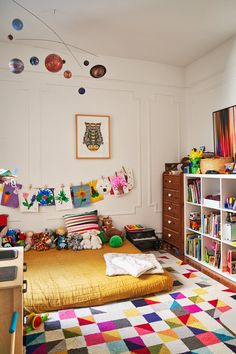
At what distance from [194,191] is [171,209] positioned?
58 cm

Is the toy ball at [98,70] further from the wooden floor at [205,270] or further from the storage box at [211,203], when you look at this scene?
the wooden floor at [205,270]

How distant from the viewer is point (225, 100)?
378cm

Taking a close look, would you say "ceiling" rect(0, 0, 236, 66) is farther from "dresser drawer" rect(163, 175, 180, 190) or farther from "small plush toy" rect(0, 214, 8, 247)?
"small plush toy" rect(0, 214, 8, 247)

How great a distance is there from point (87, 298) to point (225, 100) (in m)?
2.99

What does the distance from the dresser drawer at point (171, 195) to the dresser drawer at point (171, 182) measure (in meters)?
0.06

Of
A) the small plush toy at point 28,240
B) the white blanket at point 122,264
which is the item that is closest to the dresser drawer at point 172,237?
the white blanket at point 122,264

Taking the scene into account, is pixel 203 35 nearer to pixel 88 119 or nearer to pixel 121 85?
pixel 121 85

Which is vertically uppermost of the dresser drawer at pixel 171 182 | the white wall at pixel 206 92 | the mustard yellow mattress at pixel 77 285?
the white wall at pixel 206 92

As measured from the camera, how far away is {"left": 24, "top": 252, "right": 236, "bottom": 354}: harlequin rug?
1.96 meters

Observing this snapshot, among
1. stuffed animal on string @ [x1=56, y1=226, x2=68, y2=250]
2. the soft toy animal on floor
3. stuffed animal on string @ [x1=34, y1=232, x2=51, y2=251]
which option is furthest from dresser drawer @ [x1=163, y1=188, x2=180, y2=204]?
stuffed animal on string @ [x1=34, y1=232, x2=51, y2=251]

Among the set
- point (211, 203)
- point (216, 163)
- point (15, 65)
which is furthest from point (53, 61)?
point (211, 203)

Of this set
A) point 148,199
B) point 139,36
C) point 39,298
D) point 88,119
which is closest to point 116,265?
point 39,298

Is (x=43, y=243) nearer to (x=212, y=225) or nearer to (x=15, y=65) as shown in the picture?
(x=212, y=225)

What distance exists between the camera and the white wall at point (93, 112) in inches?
150
